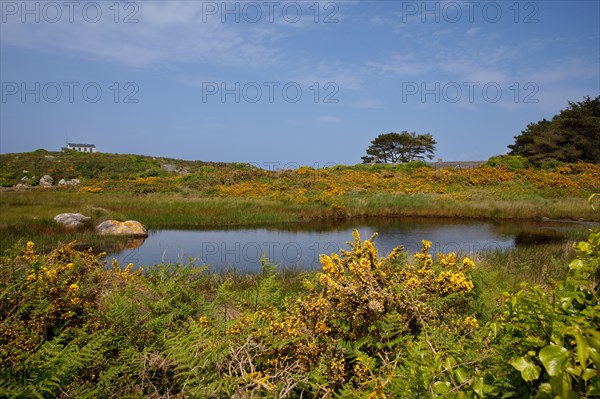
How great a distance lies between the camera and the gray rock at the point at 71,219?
16.9 m

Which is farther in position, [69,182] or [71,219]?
[69,182]

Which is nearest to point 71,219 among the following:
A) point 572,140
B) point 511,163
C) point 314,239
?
point 314,239

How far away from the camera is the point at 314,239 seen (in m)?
17.0

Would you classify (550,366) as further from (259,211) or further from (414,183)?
(414,183)

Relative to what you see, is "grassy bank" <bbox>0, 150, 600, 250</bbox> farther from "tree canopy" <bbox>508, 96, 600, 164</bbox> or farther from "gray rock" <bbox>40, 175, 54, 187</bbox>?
"tree canopy" <bbox>508, 96, 600, 164</bbox>

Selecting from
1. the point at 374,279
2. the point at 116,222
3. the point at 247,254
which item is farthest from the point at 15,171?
the point at 374,279

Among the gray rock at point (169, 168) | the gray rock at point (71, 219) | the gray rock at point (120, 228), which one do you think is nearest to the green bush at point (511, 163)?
the gray rock at point (120, 228)

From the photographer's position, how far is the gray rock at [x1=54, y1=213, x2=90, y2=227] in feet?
55.4

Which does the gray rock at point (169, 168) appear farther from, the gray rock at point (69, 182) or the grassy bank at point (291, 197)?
the gray rock at point (69, 182)

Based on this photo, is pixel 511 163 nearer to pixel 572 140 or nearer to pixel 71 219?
pixel 572 140

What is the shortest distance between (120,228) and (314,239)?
8.74m

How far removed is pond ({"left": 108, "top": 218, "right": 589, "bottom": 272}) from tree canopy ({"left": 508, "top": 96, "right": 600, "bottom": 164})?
24.0 m

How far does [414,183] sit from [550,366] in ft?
111

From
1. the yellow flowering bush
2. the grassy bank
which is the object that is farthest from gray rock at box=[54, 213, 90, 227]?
the yellow flowering bush
